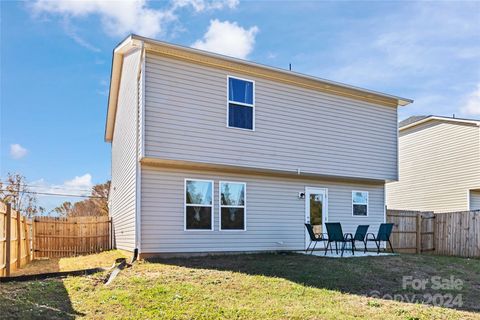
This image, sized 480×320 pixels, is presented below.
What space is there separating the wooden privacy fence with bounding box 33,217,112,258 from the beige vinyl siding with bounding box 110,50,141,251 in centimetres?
82

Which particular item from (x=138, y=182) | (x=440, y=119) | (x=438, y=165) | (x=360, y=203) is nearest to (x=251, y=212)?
(x=138, y=182)

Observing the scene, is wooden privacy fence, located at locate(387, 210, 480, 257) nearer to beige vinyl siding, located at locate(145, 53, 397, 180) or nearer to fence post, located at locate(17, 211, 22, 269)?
beige vinyl siding, located at locate(145, 53, 397, 180)

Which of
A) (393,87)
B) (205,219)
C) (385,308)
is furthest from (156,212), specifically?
(393,87)

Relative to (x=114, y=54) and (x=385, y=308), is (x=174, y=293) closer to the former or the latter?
(x=385, y=308)

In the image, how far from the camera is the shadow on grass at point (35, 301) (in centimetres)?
518

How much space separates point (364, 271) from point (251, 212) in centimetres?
373

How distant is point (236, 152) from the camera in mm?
11016

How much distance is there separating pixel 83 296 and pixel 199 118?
5.43m

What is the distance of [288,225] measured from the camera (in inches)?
484

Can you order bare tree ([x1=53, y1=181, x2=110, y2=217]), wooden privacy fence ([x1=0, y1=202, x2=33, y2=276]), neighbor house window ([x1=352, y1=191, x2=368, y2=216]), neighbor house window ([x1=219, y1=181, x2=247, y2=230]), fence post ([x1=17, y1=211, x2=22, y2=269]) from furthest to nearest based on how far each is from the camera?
bare tree ([x1=53, y1=181, x2=110, y2=217]), neighbor house window ([x1=352, y1=191, x2=368, y2=216]), neighbor house window ([x1=219, y1=181, x2=247, y2=230]), fence post ([x1=17, y1=211, x2=22, y2=269]), wooden privacy fence ([x1=0, y1=202, x2=33, y2=276])

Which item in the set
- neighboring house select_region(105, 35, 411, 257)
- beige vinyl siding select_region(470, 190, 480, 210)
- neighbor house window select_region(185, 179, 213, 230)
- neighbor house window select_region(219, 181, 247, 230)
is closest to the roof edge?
neighboring house select_region(105, 35, 411, 257)

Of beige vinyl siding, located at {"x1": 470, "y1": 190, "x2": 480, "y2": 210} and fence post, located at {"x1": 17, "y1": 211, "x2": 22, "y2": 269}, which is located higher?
beige vinyl siding, located at {"x1": 470, "y1": 190, "x2": 480, "y2": 210}

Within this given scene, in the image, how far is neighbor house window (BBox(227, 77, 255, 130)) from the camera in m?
11.1

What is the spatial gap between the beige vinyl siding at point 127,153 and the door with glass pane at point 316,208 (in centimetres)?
524
